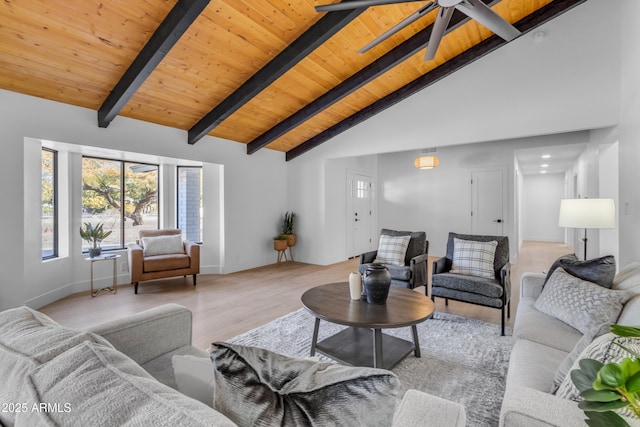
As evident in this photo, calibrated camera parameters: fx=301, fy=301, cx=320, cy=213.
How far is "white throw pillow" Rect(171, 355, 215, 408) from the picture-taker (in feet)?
2.63

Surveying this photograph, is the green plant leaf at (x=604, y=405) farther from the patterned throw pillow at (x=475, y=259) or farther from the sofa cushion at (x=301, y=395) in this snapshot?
the patterned throw pillow at (x=475, y=259)

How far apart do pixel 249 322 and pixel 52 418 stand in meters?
2.78

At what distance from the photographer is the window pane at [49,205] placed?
4.01 m

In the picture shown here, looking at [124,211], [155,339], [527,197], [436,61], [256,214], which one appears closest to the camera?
[155,339]

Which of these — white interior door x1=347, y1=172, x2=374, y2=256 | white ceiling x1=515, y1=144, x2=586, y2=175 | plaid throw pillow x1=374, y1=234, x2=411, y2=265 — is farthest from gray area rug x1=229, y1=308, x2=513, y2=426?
white ceiling x1=515, y1=144, x2=586, y2=175

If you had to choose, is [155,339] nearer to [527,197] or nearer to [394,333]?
[394,333]

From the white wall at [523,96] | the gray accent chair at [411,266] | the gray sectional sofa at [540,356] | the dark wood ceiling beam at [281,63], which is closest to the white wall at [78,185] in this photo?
the dark wood ceiling beam at [281,63]

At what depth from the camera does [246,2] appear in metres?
2.86

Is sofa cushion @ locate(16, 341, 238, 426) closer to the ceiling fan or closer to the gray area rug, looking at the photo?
the gray area rug

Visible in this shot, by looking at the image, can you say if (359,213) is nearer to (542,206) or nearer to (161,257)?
(161,257)

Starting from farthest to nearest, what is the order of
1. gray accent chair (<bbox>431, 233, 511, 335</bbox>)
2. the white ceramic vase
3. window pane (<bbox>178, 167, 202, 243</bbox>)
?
window pane (<bbox>178, 167, 202, 243</bbox>) → gray accent chair (<bbox>431, 233, 511, 335</bbox>) → the white ceramic vase

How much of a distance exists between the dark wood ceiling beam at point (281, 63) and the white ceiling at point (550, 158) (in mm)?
4915

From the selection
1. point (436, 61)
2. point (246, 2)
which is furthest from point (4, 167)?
point (436, 61)

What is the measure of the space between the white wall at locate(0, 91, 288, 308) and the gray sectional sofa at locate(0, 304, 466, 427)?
3.20 m
